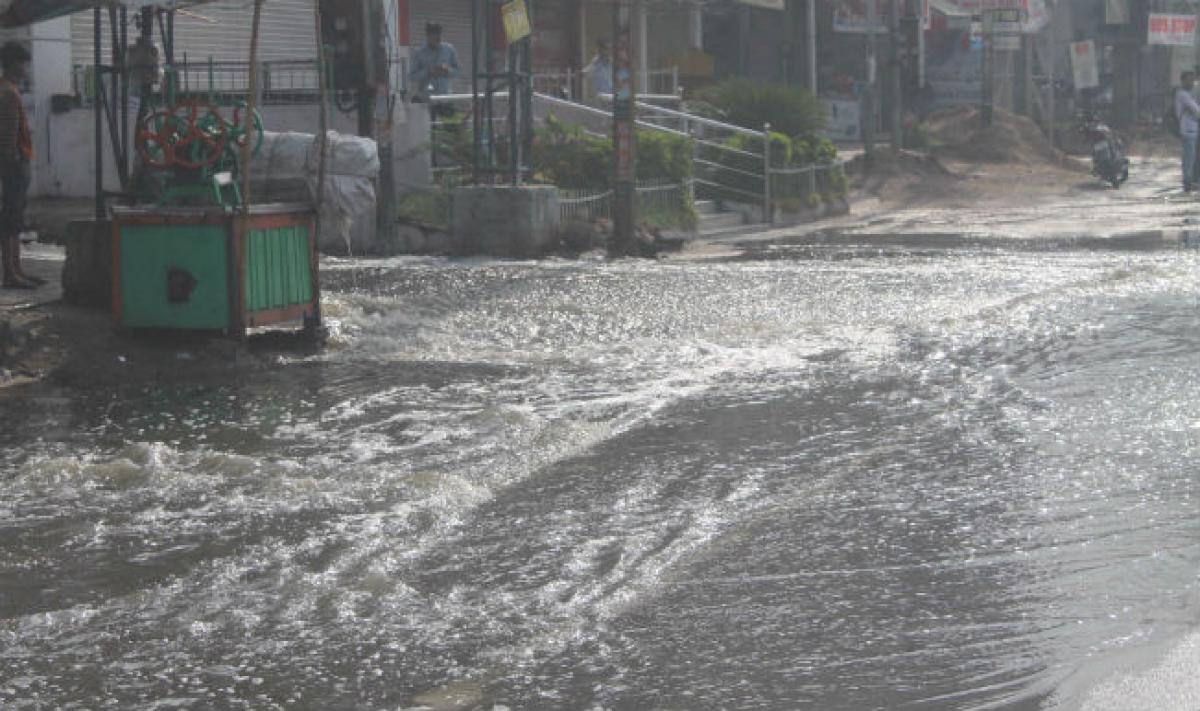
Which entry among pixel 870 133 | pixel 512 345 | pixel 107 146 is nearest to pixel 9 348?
pixel 512 345

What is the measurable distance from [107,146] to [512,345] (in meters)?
10.3

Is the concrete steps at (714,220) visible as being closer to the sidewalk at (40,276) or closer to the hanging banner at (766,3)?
the sidewalk at (40,276)

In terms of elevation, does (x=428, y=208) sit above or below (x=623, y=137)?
below

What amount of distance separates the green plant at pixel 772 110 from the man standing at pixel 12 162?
15027mm

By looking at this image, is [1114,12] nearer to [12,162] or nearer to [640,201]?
[640,201]

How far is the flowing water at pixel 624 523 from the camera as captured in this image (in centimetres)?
507

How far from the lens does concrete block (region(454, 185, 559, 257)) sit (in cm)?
1770

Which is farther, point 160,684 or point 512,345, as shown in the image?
point 512,345

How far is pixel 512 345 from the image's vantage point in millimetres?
12039

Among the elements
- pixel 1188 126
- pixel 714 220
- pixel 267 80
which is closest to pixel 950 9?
pixel 1188 126

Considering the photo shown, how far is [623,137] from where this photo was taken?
1862 centimetres

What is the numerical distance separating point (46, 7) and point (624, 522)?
685cm

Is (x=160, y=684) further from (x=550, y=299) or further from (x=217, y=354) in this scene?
(x=550, y=299)

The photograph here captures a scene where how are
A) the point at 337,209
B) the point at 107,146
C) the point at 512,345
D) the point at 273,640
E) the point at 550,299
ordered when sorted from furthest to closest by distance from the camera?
the point at 107,146 → the point at 337,209 → the point at 550,299 → the point at 512,345 → the point at 273,640
